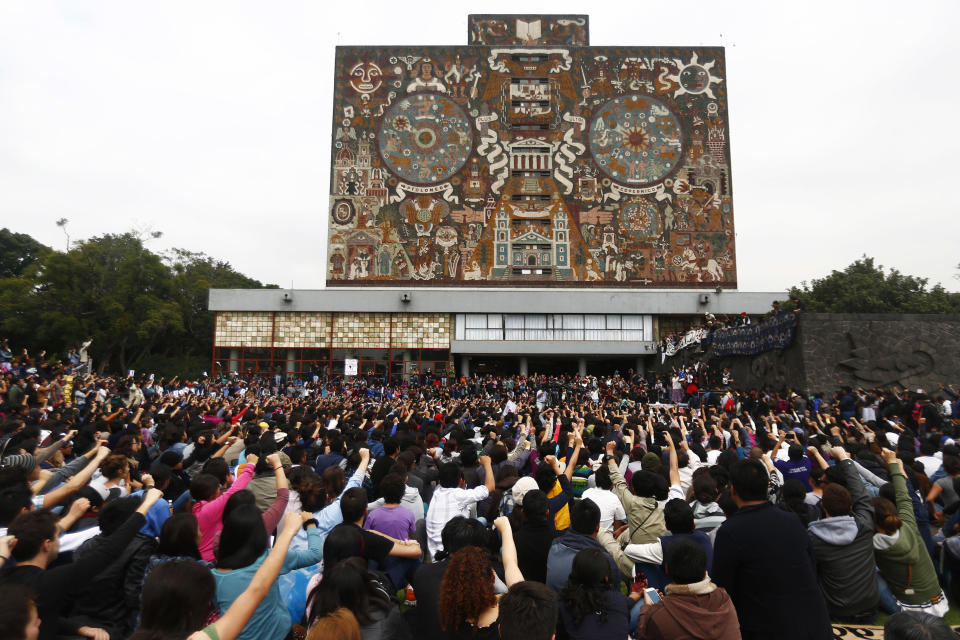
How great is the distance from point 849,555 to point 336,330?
Result: 33536 millimetres

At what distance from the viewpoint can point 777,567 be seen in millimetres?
3227

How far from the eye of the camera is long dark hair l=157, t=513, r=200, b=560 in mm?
3299

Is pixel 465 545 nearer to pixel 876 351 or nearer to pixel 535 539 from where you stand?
pixel 535 539

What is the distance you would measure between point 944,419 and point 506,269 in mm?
27596

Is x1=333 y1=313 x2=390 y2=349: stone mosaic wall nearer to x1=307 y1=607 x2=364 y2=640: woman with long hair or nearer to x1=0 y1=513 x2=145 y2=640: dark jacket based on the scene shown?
x1=0 y1=513 x2=145 y2=640: dark jacket

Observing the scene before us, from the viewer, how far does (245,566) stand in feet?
10.5

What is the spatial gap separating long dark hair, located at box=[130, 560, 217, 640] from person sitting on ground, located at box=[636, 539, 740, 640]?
2217 mm

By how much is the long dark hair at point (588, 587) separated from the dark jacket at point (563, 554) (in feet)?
1.78

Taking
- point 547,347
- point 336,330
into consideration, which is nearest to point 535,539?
point 547,347

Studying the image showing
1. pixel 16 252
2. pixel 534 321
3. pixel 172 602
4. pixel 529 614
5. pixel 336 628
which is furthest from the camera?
pixel 16 252

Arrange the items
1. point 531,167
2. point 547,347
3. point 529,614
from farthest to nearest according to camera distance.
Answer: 1. point 531,167
2. point 547,347
3. point 529,614

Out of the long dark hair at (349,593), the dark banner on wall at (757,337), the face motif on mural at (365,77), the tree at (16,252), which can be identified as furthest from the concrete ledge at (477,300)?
the long dark hair at (349,593)

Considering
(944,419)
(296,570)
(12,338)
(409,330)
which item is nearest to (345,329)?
(409,330)

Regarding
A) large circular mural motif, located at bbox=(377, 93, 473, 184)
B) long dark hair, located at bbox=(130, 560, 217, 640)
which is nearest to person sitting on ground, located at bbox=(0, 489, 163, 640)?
long dark hair, located at bbox=(130, 560, 217, 640)
